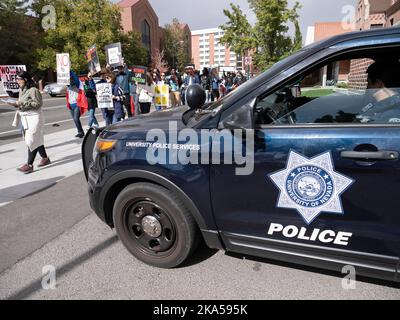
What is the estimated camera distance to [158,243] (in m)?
2.80

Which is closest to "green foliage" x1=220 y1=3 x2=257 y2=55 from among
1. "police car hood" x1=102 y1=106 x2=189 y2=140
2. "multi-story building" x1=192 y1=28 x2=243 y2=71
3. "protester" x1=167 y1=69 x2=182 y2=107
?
"protester" x1=167 y1=69 x2=182 y2=107

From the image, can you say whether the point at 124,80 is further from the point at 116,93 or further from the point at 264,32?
the point at 264,32

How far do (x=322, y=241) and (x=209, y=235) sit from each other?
80 cm

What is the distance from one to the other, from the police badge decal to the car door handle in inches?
3.7

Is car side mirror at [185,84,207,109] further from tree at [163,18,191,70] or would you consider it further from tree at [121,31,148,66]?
tree at [163,18,191,70]

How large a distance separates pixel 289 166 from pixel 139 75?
8.26 metres

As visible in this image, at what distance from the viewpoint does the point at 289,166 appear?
213 centimetres

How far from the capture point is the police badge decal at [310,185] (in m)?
2.04

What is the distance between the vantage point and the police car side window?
2.20 m

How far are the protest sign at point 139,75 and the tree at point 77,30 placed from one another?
2964cm

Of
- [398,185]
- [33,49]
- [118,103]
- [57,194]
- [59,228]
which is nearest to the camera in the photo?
[398,185]

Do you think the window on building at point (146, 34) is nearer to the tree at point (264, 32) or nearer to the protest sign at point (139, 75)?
the tree at point (264, 32)

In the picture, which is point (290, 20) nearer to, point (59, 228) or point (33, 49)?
point (33, 49)
